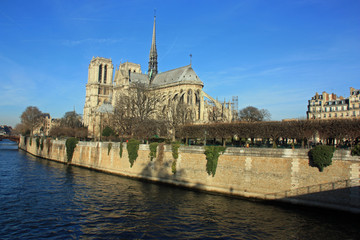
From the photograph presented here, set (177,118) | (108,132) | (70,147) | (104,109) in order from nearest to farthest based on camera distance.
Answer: (70,147) < (177,118) < (108,132) < (104,109)

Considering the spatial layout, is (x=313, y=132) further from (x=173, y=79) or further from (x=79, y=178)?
(x=173, y=79)

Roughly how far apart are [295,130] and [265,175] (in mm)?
6543

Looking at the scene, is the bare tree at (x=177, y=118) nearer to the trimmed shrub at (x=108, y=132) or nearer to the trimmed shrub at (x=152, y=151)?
the trimmed shrub at (x=108, y=132)

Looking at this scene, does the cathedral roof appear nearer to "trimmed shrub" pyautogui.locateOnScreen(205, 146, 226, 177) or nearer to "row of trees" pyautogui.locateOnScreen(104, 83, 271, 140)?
"row of trees" pyautogui.locateOnScreen(104, 83, 271, 140)

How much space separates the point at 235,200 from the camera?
20.3 metres

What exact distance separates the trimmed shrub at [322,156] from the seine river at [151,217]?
268 centimetres

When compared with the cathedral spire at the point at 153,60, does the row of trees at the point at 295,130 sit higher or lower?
lower

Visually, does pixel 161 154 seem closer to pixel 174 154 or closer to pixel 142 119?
pixel 174 154

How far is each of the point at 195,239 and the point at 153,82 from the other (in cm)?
5914

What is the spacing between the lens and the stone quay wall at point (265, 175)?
17.0m

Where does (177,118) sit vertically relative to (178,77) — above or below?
below

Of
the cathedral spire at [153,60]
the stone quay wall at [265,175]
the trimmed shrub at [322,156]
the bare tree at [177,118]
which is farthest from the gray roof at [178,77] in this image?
the trimmed shrub at [322,156]

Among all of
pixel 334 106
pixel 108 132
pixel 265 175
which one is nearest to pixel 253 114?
pixel 334 106

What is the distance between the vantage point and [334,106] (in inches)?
2176
